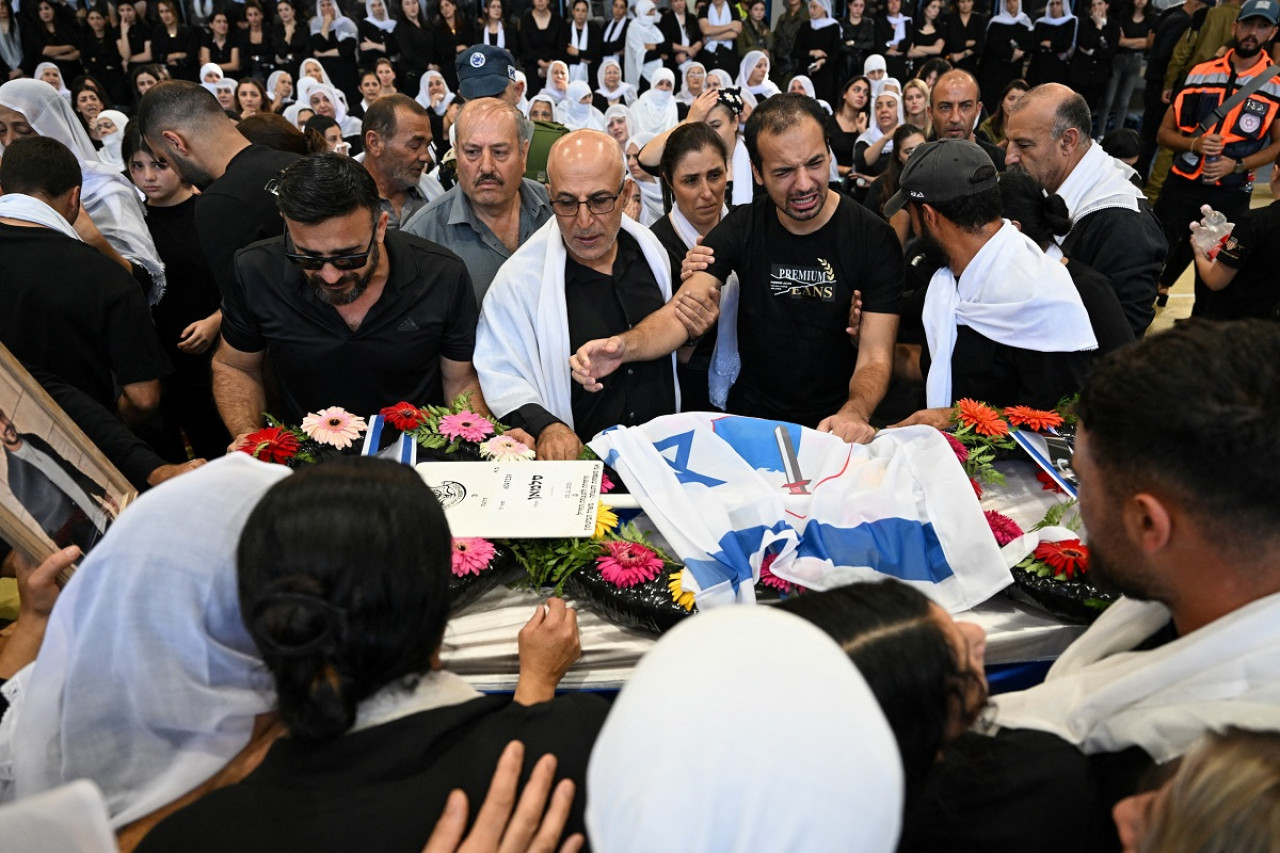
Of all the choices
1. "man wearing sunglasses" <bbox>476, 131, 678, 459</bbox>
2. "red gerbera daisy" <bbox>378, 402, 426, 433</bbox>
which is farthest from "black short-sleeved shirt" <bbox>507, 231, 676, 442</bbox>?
"red gerbera daisy" <bbox>378, 402, 426, 433</bbox>

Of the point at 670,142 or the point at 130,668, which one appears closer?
the point at 130,668

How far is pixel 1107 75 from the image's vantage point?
34.3 feet

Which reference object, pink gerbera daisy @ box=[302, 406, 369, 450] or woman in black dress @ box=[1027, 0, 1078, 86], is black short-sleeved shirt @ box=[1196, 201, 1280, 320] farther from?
woman in black dress @ box=[1027, 0, 1078, 86]

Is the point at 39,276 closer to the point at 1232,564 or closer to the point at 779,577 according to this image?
the point at 779,577

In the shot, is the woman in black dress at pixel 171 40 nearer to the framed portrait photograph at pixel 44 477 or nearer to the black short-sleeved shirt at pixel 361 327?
the black short-sleeved shirt at pixel 361 327

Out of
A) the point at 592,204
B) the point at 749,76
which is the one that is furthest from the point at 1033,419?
the point at 749,76

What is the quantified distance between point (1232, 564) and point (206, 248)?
348 cm

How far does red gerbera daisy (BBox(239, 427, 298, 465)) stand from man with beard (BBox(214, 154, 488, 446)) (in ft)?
0.95

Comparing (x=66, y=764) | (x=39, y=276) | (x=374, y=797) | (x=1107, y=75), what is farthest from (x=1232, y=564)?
(x=1107, y=75)

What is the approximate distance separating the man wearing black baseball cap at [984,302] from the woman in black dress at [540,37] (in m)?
9.80

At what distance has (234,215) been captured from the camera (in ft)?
11.1

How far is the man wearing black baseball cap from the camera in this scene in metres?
2.62

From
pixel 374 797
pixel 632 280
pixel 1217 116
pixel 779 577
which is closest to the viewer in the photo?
pixel 374 797

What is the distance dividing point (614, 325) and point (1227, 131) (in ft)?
15.9
